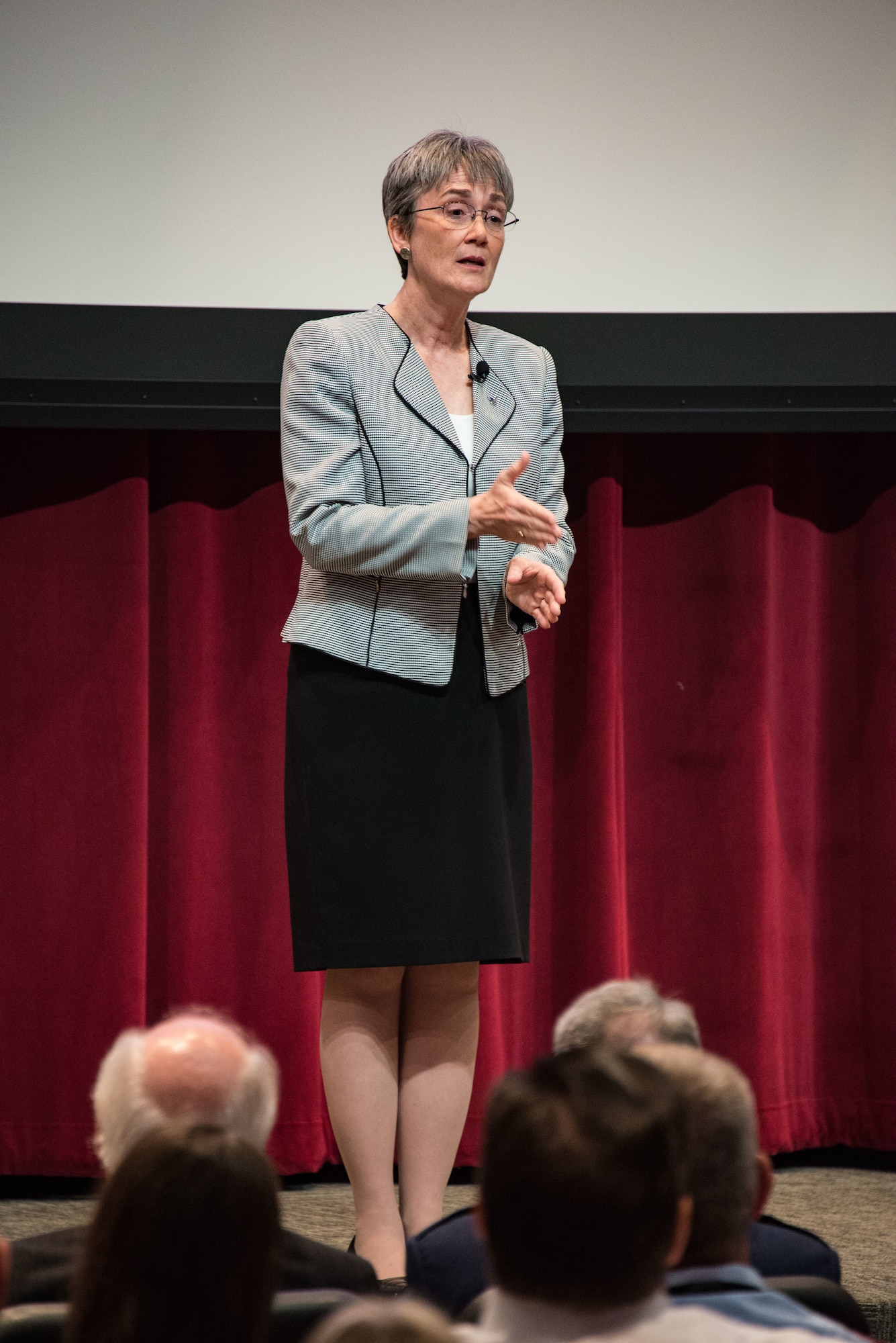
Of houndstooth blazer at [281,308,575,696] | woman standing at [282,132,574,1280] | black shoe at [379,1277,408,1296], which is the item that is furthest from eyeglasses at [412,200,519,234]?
black shoe at [379,1277,408,1296]

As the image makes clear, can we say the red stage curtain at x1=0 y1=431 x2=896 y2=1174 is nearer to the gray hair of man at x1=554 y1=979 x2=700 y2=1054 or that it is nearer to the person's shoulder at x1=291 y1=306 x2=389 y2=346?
the person's shoulder at x1=291 y1=306 x2=389 y2=346

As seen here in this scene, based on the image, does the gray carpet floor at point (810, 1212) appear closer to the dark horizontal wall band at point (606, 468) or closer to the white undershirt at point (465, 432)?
the white undershirt at point (465, 432)

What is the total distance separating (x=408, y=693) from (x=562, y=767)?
1.28m

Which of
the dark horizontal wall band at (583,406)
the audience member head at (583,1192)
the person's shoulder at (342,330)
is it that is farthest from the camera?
the dark horizontal wall band at (583,406)

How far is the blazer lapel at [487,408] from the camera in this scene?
2.15m

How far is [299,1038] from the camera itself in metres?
3.10

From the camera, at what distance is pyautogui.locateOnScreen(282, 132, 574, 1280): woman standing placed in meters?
2.00

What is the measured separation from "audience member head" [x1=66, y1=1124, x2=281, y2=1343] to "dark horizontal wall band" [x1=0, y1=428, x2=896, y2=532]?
7.49ft

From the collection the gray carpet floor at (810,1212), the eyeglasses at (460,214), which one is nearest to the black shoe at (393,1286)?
the gray carpet floor at (810,1212)

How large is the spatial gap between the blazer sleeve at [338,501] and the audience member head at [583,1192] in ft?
3.63

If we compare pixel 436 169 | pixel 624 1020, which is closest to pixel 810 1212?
pixel 624 1020

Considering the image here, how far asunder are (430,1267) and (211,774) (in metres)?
1.82

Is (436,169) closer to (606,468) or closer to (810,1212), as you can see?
(606,468)

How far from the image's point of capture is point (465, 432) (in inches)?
85.3
